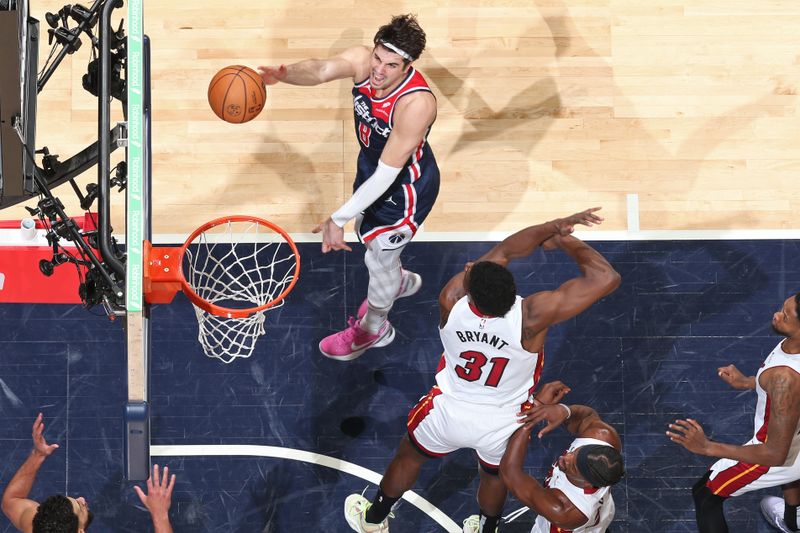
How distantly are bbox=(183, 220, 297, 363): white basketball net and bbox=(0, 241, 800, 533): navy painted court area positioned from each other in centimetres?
17

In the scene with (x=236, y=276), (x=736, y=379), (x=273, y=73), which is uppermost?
(x=273, y=73)

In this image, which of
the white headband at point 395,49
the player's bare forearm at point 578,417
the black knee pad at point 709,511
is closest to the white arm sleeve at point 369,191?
the white headband at point 395,49

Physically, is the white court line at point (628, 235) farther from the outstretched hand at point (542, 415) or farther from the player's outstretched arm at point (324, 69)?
the outstretched hand at point (542, 415)

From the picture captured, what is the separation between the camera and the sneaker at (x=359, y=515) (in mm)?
6887

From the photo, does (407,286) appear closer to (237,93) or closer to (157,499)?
(237,93)

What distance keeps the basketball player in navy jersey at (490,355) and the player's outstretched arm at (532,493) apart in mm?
152

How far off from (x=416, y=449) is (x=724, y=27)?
14.1ft

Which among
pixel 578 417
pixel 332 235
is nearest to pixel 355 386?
pixel 332 235

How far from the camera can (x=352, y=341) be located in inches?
281

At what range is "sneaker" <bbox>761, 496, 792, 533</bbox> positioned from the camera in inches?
275

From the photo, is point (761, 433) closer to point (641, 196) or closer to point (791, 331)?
point (791, 331)

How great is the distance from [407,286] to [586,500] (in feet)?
7.25

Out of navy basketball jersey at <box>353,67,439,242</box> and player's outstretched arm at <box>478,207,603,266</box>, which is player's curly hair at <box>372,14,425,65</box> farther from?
player's outstretched arm at <box>478,207,603,266</box>

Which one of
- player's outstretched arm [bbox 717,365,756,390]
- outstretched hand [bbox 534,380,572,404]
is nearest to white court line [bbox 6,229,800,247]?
player's outstretched arm [bbox 717,365,756,390]
